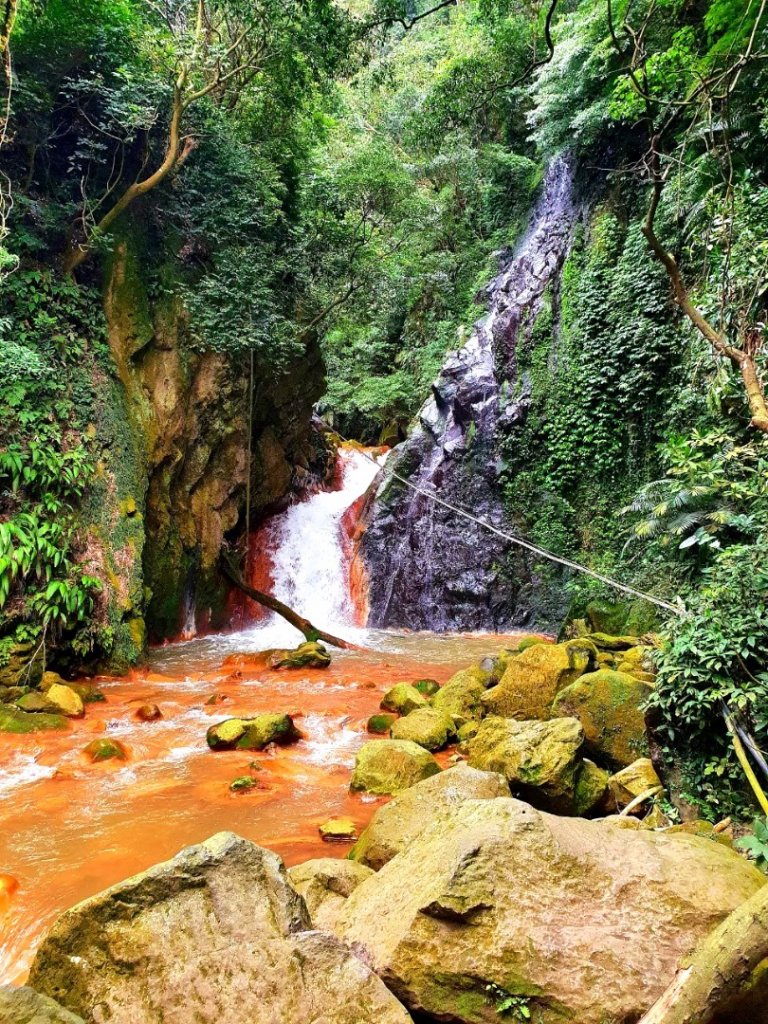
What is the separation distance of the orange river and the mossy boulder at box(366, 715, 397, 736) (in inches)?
6.0

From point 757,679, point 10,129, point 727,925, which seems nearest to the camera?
point 727,925

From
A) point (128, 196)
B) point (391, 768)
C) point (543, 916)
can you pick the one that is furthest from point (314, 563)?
point (543, 916)

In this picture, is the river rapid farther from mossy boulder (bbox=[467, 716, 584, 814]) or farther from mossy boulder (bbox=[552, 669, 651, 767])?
mossy boulder (bbox=[552, 669, 651, 767])

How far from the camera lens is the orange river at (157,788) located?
400 cm

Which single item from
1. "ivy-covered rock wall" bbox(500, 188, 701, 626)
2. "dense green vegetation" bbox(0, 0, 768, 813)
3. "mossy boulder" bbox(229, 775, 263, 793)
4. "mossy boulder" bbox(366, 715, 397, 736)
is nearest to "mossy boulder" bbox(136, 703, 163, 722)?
"dense green vegetation" bbox(0, 0, 768, 813)

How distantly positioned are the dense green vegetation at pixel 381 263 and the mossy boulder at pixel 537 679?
1.49 meters

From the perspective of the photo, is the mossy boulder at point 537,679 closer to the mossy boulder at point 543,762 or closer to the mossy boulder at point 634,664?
the mossy boulder at point 634,664

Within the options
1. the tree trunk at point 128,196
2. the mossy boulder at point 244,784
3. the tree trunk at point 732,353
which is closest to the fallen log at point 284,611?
the mossy boulder at point 244,784

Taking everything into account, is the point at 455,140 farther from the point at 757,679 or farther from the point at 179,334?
the point at 757,679

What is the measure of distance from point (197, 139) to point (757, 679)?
12.2 m

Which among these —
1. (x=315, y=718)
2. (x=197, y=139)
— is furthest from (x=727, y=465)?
(x=197, y=139)

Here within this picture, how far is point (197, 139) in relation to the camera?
432 inches

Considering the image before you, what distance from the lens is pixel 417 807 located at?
3988 mm

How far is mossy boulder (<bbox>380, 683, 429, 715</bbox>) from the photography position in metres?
7.26
